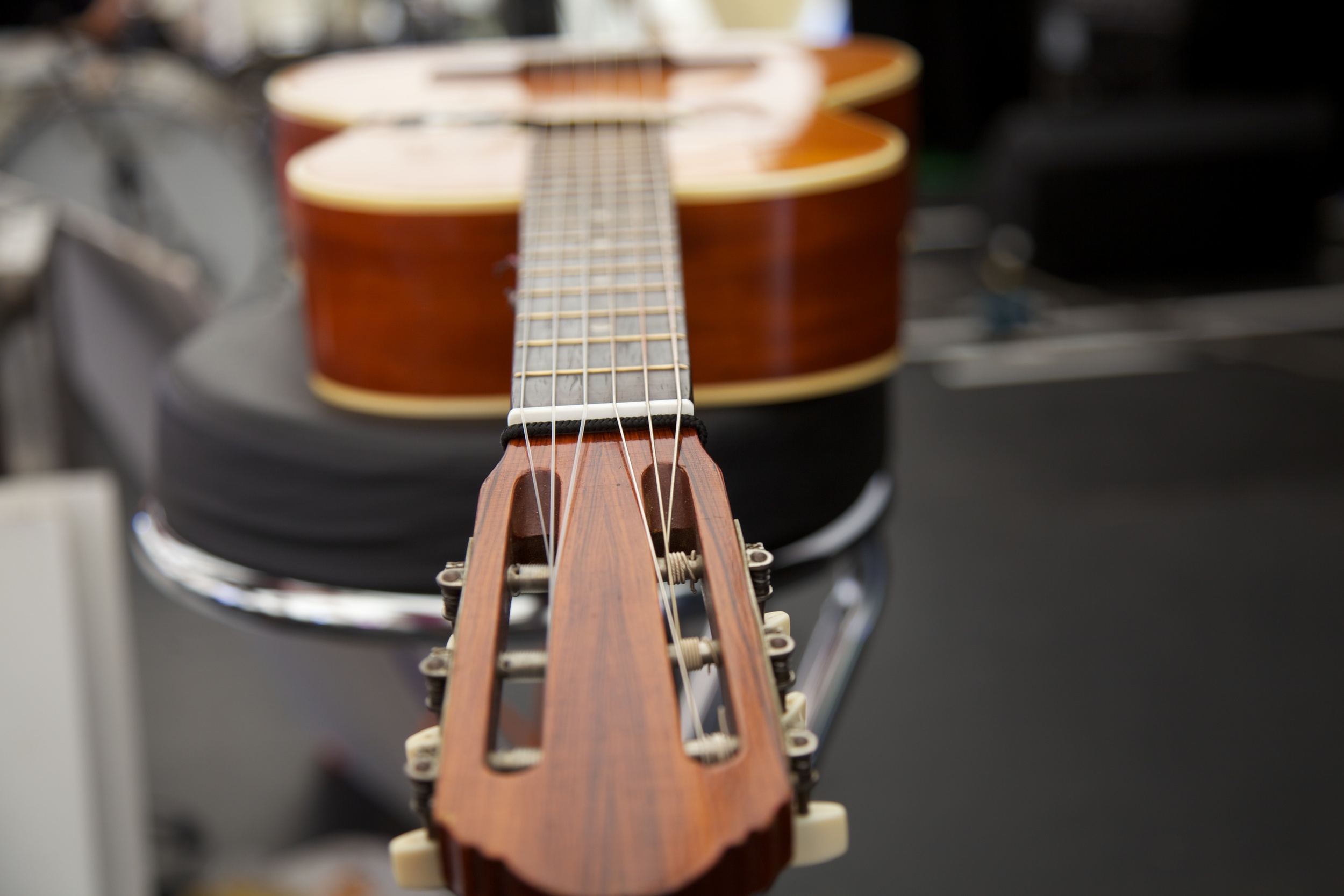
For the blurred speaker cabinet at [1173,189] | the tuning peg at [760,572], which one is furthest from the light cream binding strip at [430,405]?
the blurred speaker cabinet at [1173,189]

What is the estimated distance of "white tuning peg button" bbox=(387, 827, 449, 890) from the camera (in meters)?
0.24

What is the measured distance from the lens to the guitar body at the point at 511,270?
0.57m

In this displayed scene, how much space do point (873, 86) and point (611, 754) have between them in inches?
31.4

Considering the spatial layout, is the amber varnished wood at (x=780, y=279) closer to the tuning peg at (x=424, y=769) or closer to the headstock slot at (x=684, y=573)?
the headstock slot at (x=684, y=573)

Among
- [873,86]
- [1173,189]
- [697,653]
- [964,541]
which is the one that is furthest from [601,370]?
[1173,189]

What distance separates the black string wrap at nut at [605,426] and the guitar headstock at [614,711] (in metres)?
0.01

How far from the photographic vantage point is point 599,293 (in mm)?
461

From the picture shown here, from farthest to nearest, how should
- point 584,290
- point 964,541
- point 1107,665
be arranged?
point 964,541
point 1107,665
point 584,290

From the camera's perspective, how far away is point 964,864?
1039 millimetres

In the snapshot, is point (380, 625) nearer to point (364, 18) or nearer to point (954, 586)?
point (954, 586)

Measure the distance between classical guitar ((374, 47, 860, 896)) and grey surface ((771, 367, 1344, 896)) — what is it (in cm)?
78

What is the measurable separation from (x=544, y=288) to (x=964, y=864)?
820mm

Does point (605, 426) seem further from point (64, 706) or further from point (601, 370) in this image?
point (64, 706)

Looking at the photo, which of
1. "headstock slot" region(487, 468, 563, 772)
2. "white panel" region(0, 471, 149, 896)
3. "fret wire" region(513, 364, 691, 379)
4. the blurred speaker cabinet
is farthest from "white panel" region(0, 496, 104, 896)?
the blurred speaker cabinet
